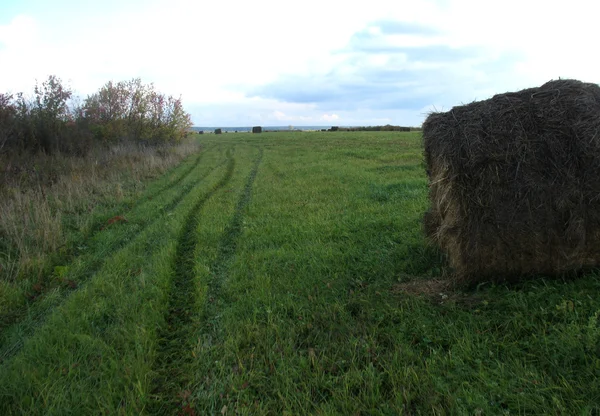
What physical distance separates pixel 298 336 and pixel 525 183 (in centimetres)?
314

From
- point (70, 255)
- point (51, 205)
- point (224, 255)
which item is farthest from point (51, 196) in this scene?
point (224, 255)

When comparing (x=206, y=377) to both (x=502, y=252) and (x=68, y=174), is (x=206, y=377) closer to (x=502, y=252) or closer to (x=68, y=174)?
(x=502, y=252)

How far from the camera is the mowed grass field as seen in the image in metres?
2.99

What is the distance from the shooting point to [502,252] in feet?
13.7

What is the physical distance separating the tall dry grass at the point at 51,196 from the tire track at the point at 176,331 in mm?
2319

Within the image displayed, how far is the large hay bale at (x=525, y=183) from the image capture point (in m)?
3.96

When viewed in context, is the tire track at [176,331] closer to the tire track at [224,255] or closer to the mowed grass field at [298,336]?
the mowed grass field at [298,336]

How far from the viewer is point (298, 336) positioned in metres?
3.94

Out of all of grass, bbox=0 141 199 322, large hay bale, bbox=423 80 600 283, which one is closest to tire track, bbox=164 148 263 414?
grass, bbox=0 141 199 322

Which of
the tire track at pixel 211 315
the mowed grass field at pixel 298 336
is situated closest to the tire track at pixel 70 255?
the mowed grass field at pixel 298 336

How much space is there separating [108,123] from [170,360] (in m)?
23.8

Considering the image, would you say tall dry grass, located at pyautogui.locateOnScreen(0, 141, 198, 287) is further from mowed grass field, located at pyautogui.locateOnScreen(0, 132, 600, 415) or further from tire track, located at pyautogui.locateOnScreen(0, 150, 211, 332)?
mowed grass field, located at pyautogui.locateOnScreen(0, 132, 600, 415)

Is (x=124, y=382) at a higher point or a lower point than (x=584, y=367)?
lower

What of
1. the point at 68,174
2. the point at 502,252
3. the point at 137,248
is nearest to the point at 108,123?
the point at 68,174
